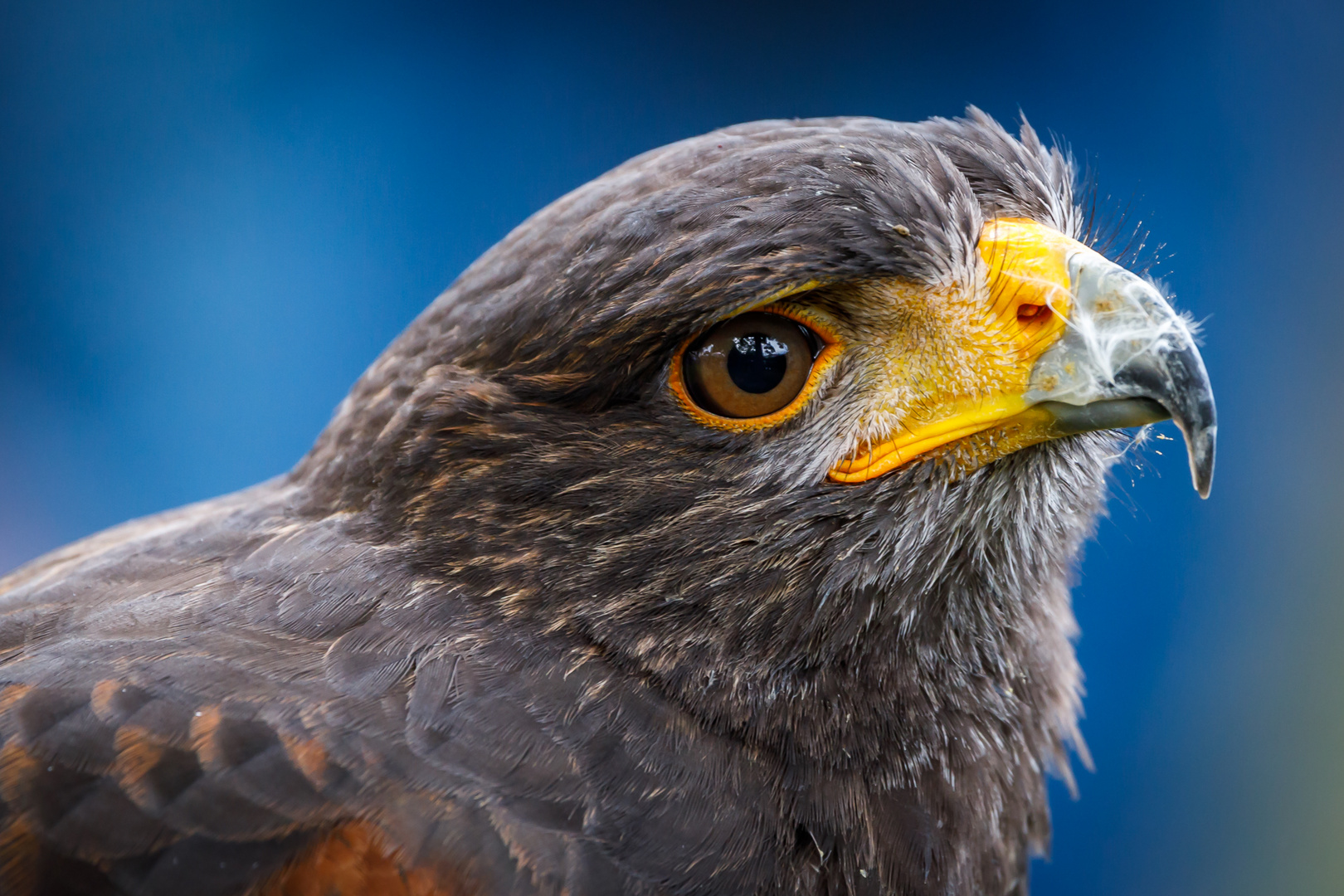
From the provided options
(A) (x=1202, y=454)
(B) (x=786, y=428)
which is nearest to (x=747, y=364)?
(B) (x=786, y=428)

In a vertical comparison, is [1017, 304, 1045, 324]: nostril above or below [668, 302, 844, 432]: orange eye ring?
above

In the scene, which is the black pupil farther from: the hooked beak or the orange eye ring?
the hooked beak

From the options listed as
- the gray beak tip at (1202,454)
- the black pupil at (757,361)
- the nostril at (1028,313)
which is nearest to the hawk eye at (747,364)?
the black pupil at (757,361)

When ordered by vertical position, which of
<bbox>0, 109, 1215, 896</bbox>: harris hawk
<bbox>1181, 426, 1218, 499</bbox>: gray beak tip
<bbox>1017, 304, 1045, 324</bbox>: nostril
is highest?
<bbox>1017, 304, 1045, 324</bbox>: nostril

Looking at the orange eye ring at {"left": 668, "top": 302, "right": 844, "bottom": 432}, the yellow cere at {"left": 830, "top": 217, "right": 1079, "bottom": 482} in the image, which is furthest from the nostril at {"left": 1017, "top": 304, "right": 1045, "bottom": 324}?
the orange eye ring at {"left": 668, "top": 302, "right": 844, "bottom": 432}

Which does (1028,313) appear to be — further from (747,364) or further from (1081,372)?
(747,364)

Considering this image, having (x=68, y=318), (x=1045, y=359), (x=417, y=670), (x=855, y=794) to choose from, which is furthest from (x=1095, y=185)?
(x=68, y=318)

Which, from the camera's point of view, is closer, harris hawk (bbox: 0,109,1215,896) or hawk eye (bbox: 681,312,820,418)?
harris hawk (bbox: 0,109,1215,896)

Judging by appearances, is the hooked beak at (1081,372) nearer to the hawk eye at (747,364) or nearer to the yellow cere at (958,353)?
the yellow cere at (958,353)
